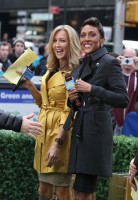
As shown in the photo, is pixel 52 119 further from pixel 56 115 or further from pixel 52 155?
pixel 52 155

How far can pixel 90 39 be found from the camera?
269 inches

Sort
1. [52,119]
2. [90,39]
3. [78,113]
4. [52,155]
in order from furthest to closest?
[52,119] → [52,155] → [90,39] → [78,113]

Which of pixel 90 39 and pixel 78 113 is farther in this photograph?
pixel 90 39

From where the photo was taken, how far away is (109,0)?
121 feet

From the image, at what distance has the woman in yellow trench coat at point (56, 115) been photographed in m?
7.17

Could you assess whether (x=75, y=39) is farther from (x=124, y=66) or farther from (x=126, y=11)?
(x=126, y=11)

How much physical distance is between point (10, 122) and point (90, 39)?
4.28 feet

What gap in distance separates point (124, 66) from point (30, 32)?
30.3m

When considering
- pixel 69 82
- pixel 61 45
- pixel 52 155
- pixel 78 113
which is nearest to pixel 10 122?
pixel 69 82

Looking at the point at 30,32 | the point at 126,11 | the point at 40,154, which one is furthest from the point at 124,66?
the point at 30,32

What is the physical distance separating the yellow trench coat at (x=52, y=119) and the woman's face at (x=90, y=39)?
1.56 ft

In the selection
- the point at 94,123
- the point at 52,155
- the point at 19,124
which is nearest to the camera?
the point at 19,124

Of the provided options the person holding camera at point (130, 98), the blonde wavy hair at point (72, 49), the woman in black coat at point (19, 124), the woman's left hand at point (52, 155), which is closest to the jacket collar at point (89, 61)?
the blonde wavy hair at point (72, 49)

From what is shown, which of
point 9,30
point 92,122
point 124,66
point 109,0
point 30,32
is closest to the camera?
point 92,122
